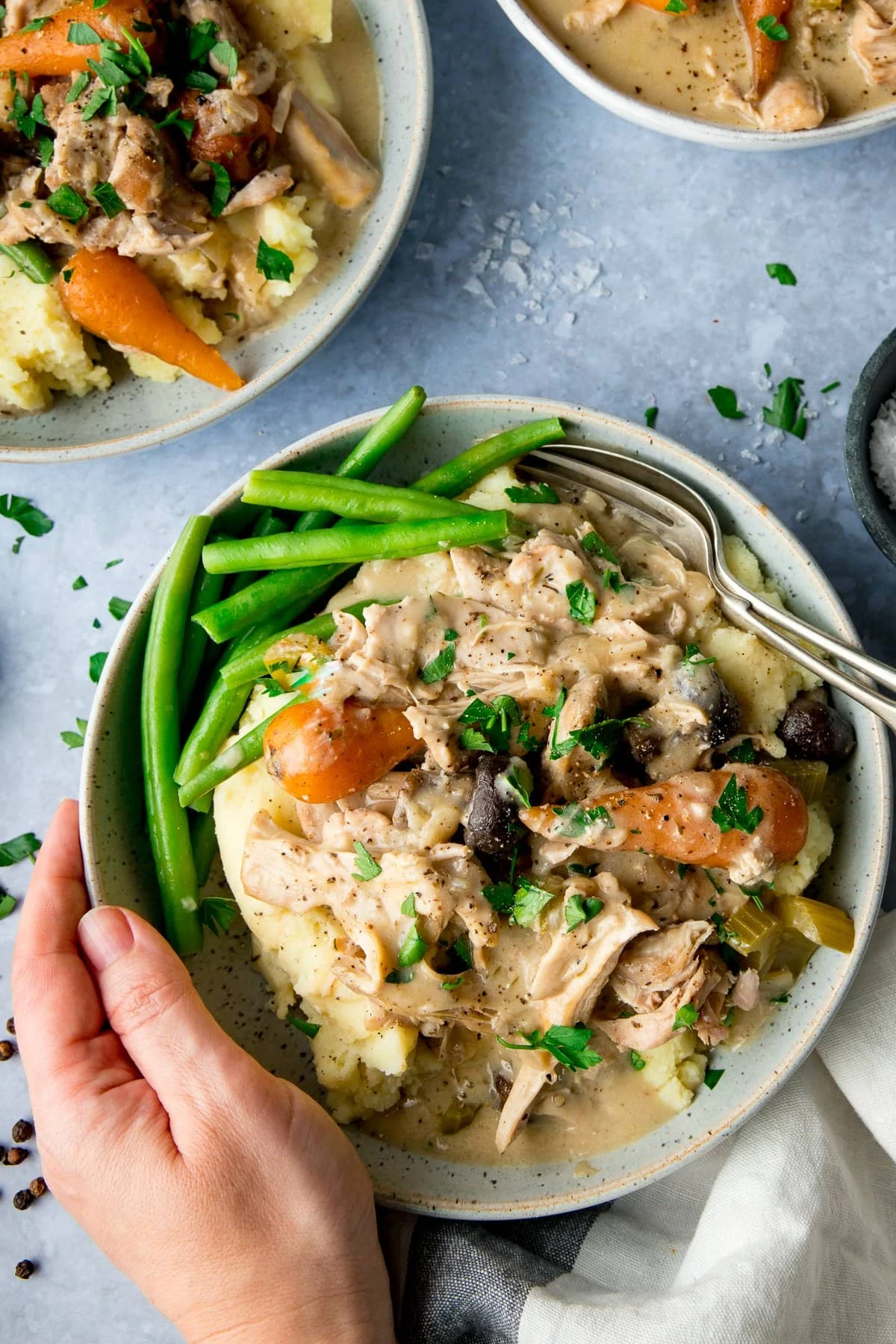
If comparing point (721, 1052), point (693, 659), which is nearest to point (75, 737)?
point (693, 659)

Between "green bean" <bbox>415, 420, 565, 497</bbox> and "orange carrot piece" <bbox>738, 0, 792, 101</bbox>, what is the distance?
1176mm

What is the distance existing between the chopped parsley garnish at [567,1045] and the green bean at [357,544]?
54.0 inches

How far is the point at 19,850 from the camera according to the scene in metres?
4.23

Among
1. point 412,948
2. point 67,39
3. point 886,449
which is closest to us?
point 412,948

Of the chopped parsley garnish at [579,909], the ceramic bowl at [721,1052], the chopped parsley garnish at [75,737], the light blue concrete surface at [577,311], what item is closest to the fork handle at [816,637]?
the ceramic bowl at [721,1052]

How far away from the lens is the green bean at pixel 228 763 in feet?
11.6

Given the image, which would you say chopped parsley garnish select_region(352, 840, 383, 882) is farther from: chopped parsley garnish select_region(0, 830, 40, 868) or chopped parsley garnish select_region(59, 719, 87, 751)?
chopped parsley garnish select_region(0, 830, 40, 868)

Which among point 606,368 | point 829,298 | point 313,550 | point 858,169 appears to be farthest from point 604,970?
point 858,169

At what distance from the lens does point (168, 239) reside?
369cm

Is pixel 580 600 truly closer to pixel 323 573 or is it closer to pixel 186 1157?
pixel 323 573

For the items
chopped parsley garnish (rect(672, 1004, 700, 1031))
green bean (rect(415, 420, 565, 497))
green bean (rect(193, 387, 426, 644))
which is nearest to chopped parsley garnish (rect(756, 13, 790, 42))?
green bean (rect(415, 420, 565, 497))

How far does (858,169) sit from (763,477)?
1.07m

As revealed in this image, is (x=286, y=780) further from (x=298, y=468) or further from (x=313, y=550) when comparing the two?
(x=298, y=468)

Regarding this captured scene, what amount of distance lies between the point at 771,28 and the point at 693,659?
186 cm
